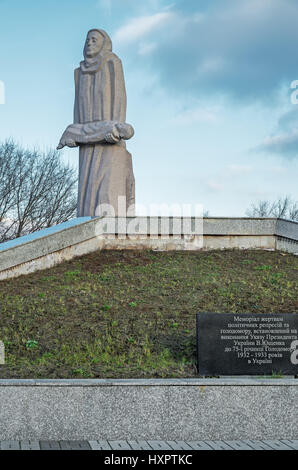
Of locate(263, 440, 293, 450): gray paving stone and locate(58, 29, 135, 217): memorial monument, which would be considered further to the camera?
locate(58, 29, 135, 217): memorial monument

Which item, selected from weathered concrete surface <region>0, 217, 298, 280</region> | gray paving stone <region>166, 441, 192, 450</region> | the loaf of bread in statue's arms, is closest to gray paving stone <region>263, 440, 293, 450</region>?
gray paving stone <region>166, 441, 192, 450</region>

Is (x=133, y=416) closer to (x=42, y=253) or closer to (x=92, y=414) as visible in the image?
(x=92, y=414)

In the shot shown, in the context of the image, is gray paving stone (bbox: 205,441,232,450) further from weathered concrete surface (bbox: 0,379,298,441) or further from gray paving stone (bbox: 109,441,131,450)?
gray paving stone (bbox: 109,441,131,450)

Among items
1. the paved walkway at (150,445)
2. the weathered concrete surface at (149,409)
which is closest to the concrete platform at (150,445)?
the paved walkway at (150,445)

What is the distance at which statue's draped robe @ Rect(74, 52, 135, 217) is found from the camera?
16219 mm

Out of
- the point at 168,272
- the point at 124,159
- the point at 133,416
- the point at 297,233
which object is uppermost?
the point at 124,159

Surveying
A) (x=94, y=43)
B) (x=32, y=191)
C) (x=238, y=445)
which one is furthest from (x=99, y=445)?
(x=32, y=191)

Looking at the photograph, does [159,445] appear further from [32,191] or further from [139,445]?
[32,191]

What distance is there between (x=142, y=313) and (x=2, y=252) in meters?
4.05

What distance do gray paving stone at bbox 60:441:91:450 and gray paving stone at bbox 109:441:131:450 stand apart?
238 mm

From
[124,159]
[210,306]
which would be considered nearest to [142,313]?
[210,306]

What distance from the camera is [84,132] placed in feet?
53.6

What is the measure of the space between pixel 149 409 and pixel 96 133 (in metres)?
11.1

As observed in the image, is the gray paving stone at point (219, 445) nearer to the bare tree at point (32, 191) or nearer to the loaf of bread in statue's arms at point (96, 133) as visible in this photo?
the loaf of bread in statue's arms at point (96, 133)
